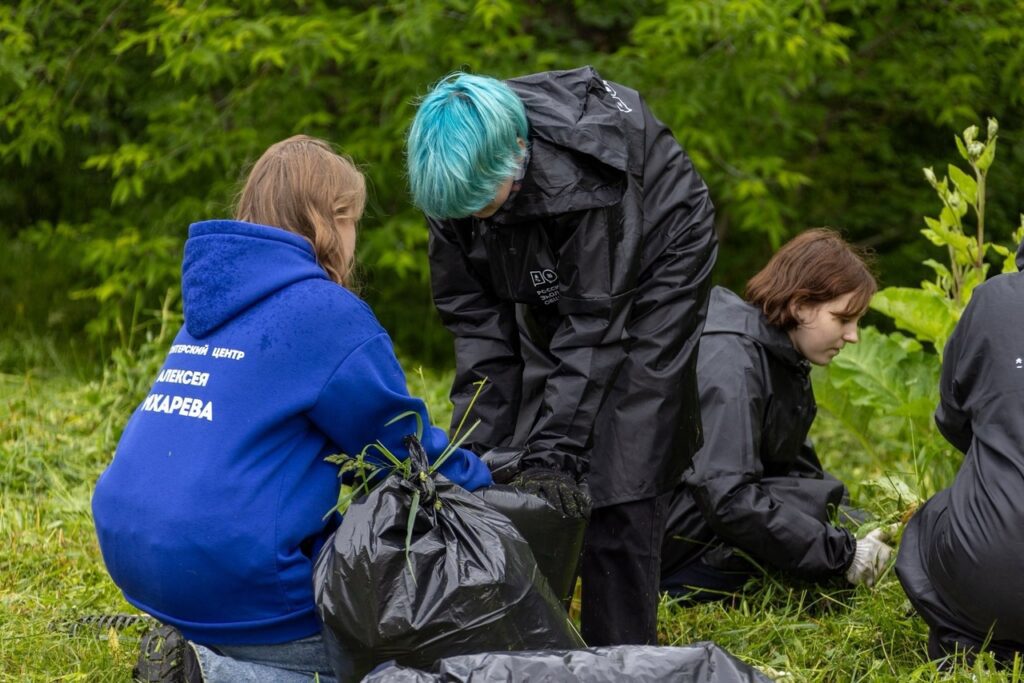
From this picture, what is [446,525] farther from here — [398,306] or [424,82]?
[398,306]

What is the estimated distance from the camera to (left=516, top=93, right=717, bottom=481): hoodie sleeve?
2891 millimetres

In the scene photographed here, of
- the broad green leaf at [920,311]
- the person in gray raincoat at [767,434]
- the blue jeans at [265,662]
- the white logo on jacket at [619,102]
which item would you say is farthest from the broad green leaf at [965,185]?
the blue jeans at [265,662]

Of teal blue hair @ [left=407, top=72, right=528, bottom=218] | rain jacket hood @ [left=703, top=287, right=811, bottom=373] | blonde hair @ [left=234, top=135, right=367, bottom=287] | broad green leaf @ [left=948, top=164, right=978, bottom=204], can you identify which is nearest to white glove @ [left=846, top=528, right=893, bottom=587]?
rain jacket hood @ [left=703, top=287, right=811, bottom=373]

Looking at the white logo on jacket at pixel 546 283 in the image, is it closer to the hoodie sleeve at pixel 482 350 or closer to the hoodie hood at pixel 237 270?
the hoodie sleeve at pixel 482 350

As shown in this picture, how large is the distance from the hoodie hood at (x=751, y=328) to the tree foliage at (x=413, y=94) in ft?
7.85

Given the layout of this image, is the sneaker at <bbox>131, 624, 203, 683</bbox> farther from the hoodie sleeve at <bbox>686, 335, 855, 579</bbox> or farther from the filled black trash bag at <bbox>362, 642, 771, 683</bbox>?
the hoodie sleeve at <bbox>686, 335, 855, 579</bbox>

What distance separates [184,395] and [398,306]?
582cm

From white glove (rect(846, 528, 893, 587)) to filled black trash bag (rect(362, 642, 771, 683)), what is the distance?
1.60 metres

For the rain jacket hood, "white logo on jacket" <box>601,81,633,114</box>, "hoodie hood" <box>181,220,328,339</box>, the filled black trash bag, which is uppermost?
"white logo on jacket" <box>601,81,633,114</box>

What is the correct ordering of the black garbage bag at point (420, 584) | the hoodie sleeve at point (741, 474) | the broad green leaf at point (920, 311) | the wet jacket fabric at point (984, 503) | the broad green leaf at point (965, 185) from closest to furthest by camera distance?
the black garbage bag at point (420, 584)
the wet jacket fabric at point (984, 503)
the hoodie sleeve at point (741, 474)
the broad green leaf at point (965, 185)
the broad green leaf at point (920, 311)

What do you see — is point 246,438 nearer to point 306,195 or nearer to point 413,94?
point 306,195

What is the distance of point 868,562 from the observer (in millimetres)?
3803

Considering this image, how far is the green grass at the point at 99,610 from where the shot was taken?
3258 mm

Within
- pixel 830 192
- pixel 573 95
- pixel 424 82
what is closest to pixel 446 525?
pixel 573 95
